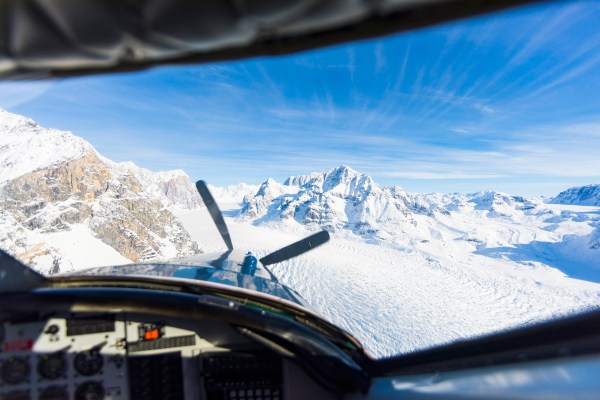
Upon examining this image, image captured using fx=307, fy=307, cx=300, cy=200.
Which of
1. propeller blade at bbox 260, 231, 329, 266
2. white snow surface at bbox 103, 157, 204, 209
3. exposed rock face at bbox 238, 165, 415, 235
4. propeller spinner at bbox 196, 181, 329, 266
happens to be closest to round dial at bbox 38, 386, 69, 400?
propeller blade at bbox 260, 231, 329, 266

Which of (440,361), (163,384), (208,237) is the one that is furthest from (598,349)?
(208,237)

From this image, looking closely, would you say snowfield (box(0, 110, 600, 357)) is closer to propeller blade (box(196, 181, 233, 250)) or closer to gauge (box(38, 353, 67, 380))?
gauge (box(38, 353, 67, 380))

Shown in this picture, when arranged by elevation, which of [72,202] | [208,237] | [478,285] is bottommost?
[478,285]

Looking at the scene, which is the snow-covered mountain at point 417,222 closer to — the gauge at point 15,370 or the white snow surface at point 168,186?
the white snow surface at point 168,186

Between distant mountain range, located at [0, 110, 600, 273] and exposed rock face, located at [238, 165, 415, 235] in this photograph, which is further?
exposed rock face, located at [238, 165, 415, 235]

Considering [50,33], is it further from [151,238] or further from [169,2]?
[151,238]

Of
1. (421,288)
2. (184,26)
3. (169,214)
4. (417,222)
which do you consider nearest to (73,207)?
(169,214)

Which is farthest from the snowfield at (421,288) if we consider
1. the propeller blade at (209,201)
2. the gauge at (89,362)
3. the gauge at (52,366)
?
the propeller blade at (209,201)
